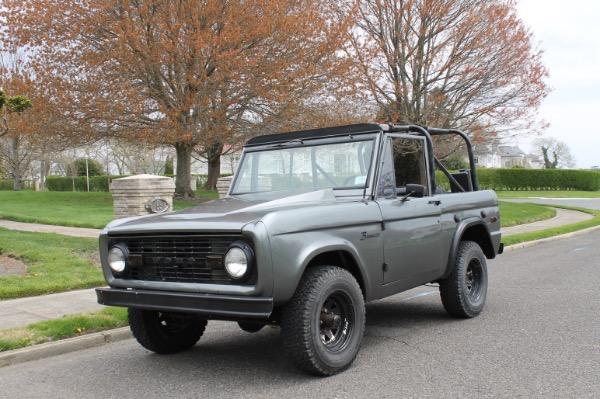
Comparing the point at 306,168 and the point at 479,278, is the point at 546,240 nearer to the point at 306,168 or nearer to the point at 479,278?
the point at 479,278

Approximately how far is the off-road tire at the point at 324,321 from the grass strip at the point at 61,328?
2774mm

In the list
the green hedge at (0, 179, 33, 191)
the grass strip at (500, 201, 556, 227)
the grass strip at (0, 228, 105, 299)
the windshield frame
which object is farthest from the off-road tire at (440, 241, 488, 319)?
the green hedge at (0, 179, 33, 191)

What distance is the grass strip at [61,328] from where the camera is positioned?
19.0 feet

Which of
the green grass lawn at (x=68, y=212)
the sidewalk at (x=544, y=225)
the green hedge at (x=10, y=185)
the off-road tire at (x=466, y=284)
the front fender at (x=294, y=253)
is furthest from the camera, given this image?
the green hedge at (x=10, y=185)

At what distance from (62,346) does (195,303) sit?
7.35ft

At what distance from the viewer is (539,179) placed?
51.0m

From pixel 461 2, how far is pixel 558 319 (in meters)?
19.8

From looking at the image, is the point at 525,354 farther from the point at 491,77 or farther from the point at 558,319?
the point at 491,77

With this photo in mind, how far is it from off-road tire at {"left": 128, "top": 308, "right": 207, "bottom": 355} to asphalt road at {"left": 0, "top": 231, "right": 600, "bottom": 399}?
0.11 meters

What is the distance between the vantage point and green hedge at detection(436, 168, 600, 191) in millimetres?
50781

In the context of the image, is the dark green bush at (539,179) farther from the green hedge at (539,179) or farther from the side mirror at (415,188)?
the side mirror at (415,188)

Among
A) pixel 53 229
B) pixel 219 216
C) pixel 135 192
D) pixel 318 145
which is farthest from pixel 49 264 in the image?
pixel 53 229

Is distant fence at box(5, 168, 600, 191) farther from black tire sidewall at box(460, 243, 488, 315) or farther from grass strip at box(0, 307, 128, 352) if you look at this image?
black tire sidewall at box(460, 243, 488, 315)

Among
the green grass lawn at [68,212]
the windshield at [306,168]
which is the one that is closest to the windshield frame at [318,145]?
the windshield at [306,168]
